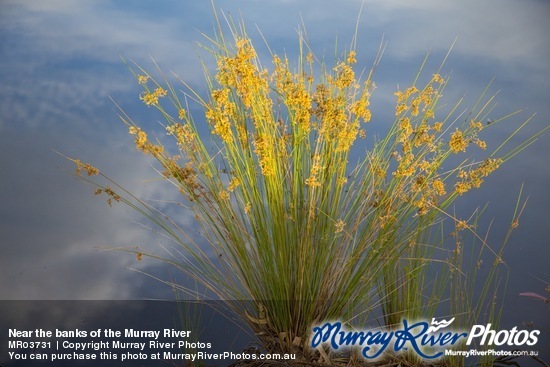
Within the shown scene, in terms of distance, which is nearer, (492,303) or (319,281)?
(319,281)

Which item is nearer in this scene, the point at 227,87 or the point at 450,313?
the point at 227,87

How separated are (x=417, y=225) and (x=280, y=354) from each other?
32.6 inches

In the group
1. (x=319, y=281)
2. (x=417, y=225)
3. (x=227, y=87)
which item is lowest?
(x=319, y=281)

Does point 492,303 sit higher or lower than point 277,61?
lower

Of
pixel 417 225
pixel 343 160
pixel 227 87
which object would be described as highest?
pixel 227 87

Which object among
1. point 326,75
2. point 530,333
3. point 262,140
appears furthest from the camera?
point 530,333

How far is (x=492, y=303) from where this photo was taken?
3002 millimetres

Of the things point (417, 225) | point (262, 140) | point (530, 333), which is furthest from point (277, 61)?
point (530, 333)

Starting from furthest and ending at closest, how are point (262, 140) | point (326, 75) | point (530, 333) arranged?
1. point (530, 333)
2. point (326, 75)
3. point (262, 140)

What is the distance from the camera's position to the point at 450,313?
3.01m

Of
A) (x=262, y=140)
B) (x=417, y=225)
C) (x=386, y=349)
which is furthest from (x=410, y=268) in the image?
(x=262, y=140)

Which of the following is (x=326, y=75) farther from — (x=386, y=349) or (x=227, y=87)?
Result: (x=386, y=349)

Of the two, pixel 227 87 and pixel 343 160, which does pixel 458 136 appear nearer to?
pixel 343 160

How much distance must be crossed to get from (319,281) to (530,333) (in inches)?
45.5
